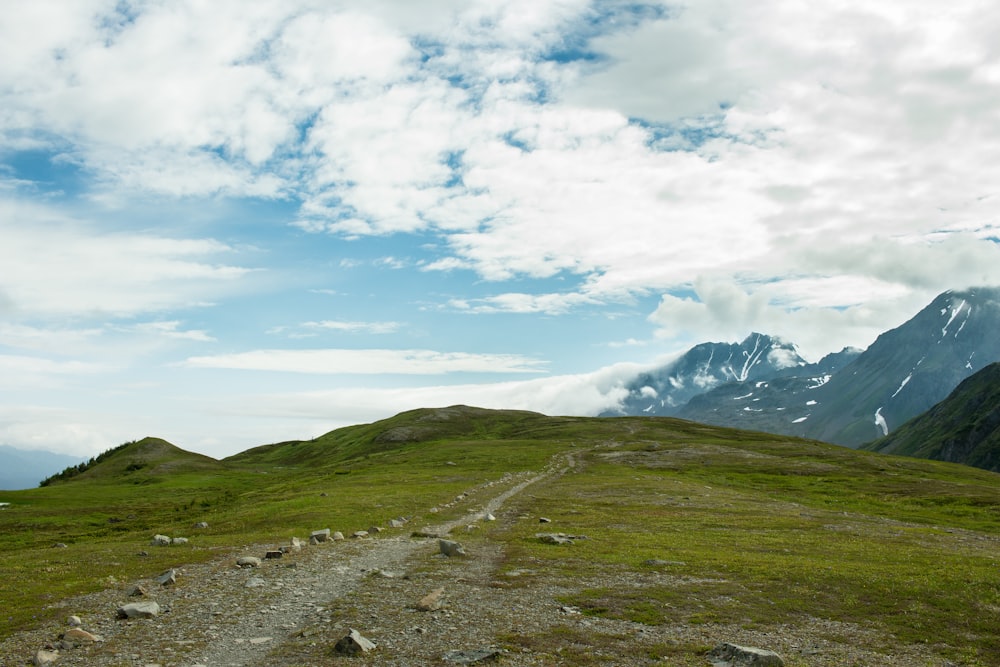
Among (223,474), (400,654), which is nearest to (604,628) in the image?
(400,654)

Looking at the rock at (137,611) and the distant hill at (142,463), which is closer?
the rock at (137,611)

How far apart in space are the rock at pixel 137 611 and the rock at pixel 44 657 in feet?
12.7

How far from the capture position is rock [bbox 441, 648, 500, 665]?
1769 cm

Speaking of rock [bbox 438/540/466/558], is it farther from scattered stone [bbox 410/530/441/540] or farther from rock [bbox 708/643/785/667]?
rock [bbox 708/643/785/667]

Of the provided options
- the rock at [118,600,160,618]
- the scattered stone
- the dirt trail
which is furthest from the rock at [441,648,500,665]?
the scattered stone

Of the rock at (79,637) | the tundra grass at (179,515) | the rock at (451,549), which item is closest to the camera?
the rock at (79,637)

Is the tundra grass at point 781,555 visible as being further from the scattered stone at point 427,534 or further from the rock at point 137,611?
the rock at point 137,611

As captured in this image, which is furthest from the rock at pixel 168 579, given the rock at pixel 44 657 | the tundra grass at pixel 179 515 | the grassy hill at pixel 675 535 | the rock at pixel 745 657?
the rock at pixel 745 657

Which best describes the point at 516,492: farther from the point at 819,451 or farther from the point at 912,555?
the point at 819,451

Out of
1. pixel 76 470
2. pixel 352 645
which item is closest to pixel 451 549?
pixel 352 645

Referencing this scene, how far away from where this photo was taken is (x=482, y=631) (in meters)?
20.6

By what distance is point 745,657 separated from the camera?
17.7 meters

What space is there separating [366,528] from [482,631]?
93.9 feet

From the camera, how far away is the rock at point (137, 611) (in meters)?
22.0
